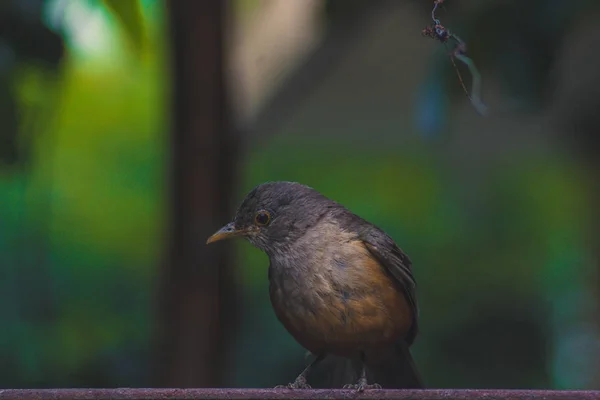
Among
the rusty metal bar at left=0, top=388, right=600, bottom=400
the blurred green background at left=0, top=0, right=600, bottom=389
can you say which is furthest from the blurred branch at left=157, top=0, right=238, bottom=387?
the rusty metal bar at left=0, top=388, right=600, bottom=400

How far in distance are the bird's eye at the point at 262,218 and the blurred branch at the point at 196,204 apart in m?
0.68

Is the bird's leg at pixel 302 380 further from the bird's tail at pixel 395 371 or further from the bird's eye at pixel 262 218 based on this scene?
the bird's eye at pixel 262 218

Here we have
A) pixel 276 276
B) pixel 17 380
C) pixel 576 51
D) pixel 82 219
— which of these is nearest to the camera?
pixel 276 276

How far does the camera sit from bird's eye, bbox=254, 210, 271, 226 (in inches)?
172

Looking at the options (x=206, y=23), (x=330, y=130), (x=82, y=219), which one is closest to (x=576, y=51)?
(x=206, y=23)

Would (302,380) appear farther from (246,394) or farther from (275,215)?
(246,394)

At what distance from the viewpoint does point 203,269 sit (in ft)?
16.4

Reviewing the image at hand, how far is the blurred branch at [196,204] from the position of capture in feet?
16.4

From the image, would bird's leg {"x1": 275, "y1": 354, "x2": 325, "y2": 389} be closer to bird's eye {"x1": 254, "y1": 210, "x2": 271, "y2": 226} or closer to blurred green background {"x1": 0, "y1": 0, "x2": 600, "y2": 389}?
bird's eye {"x1": 254, "y1": 210, "x2": 271, "y2": 226}

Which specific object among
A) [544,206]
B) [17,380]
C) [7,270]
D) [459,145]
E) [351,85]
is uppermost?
[351,85]

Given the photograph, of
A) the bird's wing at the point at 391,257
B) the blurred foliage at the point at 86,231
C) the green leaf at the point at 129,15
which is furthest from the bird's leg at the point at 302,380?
the green leaf at the point at 129,15

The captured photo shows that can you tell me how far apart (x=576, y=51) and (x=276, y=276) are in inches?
82.9

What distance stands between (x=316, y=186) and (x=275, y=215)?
3079 mm

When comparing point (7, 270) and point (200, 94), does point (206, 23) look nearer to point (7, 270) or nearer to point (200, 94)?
point (200, 94)
